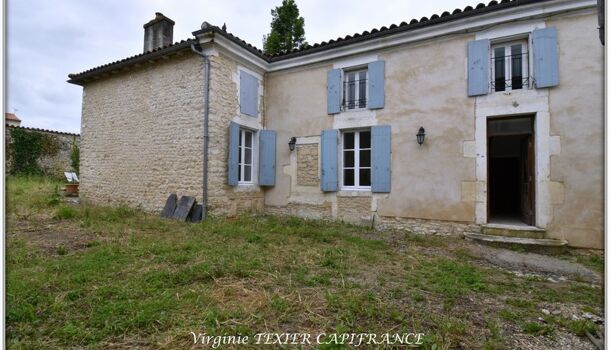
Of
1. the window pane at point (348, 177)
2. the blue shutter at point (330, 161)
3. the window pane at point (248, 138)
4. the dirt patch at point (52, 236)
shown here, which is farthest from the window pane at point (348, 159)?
the dirt patch at point (52, 236)

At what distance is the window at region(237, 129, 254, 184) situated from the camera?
24.3 ft

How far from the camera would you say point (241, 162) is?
7.41m

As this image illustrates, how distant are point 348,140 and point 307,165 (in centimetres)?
113

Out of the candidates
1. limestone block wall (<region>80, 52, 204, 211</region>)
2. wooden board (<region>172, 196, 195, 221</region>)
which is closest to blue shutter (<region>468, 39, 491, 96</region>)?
limestone block wall (<region>80, 52, 204, 211</region>)

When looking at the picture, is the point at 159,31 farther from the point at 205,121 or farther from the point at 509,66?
the point at 509,66

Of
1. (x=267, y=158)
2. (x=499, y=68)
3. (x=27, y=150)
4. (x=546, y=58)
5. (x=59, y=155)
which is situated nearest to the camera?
(x=546, y=58)

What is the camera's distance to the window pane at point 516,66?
5.59 m

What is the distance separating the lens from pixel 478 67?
5707mm

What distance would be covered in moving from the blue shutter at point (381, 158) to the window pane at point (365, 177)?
0.27 metres

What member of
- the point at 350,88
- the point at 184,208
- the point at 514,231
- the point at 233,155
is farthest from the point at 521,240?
the point at 184,208

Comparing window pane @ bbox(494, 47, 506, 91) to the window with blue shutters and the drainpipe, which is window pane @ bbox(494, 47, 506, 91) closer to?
the window with blue shutters

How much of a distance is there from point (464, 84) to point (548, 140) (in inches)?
67.7

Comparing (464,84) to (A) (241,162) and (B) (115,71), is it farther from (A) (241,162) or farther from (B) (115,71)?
(B) (115,71)

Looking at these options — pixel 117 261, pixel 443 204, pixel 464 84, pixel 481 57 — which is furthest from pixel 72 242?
pixel 481 57
